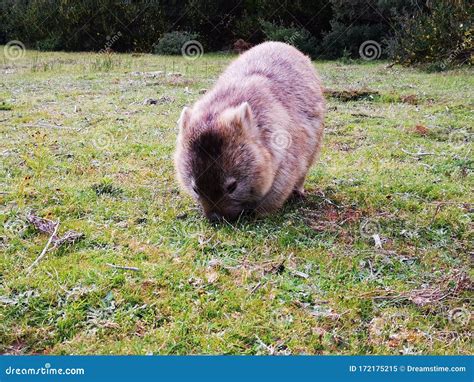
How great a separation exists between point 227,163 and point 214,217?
0.43 m

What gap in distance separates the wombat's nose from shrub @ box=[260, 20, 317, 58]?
13.5m

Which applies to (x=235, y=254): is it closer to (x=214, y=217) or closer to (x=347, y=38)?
(x=214, y=217)

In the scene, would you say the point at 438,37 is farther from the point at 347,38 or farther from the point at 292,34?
the point at 292,34

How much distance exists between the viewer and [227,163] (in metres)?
3.96

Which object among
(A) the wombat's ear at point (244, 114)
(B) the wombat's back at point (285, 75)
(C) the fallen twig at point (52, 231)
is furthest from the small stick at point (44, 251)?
(B) the wombat's back at point (285, 75)

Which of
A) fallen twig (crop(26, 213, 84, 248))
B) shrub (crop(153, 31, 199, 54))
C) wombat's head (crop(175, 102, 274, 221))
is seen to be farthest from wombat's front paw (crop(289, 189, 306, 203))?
shrub (crop(153, 31, 199, 54))

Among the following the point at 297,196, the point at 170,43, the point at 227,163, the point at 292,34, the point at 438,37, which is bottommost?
the point at 170,43

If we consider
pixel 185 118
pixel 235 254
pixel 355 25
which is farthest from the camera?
pixel 355 25

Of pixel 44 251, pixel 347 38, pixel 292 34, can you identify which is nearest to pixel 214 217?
pixel 44 251

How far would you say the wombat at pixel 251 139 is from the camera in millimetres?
3984

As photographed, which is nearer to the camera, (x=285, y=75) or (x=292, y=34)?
(x=285, y=75)

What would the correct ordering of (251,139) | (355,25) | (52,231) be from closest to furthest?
(52,231) → (251,139) → (355,25)

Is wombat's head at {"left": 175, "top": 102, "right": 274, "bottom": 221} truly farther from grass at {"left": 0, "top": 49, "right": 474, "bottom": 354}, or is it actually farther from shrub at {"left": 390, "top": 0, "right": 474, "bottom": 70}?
shrub at {"left": 390, "top": 0, "right": 474, "bottom": 70}

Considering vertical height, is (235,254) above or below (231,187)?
below
